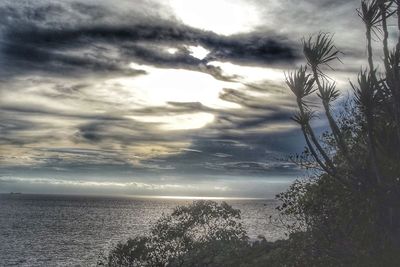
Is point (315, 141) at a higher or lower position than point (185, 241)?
higher

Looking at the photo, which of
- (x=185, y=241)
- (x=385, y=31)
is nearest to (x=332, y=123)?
(x=385, y=31)

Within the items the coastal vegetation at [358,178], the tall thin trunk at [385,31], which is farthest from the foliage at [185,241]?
the tall thin trunk at [385,31]

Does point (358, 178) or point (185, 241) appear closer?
point (358, 178)

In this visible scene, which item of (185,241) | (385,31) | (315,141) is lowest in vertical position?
(185,241)

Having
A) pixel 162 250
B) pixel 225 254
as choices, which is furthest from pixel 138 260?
pixel 225 254

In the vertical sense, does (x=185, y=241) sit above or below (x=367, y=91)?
below

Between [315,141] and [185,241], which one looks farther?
[185,241]

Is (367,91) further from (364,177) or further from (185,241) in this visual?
(185,241)

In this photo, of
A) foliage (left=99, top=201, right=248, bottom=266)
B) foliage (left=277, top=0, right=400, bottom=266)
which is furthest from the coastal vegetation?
foliage (left=99, top=201, right=248, bottom=266)

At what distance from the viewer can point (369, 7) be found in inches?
600

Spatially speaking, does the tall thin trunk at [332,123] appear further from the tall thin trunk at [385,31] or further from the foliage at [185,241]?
the foliage at [185,241]

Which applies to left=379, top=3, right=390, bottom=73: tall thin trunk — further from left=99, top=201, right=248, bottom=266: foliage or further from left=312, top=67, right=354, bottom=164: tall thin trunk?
left=99, top=201, right=248, bottom=266: foliage

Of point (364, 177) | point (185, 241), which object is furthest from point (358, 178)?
point (185, 241)

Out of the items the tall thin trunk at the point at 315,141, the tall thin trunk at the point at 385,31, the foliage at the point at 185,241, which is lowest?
the foliage at the point at 185,241
